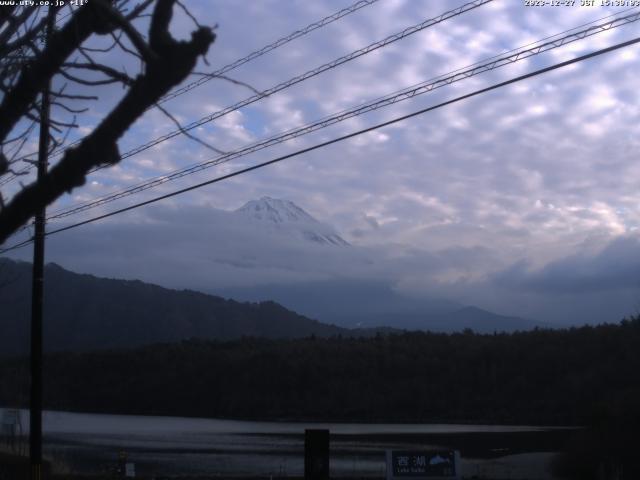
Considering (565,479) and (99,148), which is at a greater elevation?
(99,148)

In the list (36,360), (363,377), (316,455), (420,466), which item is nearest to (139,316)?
(363,377)

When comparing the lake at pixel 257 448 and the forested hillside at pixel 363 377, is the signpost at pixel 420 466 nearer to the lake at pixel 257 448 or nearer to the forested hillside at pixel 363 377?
the lake at pixel 257 448

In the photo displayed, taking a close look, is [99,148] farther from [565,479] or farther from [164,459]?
[164,459]

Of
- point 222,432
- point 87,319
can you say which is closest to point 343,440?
point 222,432

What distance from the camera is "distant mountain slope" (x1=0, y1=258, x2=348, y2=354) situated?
156875 mm

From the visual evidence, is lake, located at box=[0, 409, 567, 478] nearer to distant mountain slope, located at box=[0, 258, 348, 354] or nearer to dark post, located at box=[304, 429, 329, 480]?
dark post, located at box=[304, 429, 329, 480]

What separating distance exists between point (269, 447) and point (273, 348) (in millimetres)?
59625

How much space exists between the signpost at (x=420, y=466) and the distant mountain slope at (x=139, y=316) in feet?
421

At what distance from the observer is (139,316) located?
560ft

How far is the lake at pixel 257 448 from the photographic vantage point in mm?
35344

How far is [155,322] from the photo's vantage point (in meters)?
169

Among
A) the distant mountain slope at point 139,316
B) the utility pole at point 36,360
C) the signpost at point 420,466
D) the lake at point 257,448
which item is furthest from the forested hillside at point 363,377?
the utility pole at point 36,360

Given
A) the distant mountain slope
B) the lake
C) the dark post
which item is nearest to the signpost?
the dark post

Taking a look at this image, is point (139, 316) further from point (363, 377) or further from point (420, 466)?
point (420, 466)
